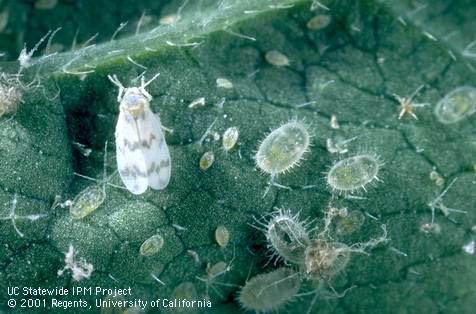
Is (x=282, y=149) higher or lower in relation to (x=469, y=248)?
higher

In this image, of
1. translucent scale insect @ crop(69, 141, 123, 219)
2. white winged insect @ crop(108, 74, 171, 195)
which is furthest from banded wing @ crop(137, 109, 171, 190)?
translucent scale insect @ crop(69, 141, 123, 219)

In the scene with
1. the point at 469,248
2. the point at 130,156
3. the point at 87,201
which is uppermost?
the point at 130,156

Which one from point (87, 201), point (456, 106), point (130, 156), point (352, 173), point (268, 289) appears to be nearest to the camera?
point (87, 201)

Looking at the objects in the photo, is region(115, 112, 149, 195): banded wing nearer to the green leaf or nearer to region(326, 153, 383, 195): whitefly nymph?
the green leaf

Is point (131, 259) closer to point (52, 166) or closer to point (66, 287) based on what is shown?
point (66, 287)

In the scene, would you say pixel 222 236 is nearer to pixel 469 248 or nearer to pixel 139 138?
pixel 139 138

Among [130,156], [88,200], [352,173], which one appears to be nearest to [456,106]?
[352,173]

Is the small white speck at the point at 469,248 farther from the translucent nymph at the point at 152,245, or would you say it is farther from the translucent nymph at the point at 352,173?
the translucent nymph at the point at 152,245
